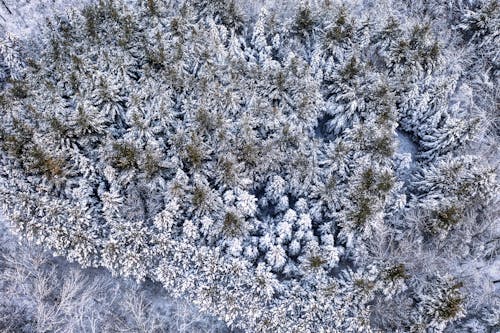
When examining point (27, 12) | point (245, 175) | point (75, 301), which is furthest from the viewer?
point (27, 12)

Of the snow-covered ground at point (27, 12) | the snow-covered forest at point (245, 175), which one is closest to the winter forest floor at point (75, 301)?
the snow-covered forest at point (245, 175)

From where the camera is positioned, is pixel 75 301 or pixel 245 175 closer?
pixel 75 301

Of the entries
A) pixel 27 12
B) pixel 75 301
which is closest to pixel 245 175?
pixel 75 301

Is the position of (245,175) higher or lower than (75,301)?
higher

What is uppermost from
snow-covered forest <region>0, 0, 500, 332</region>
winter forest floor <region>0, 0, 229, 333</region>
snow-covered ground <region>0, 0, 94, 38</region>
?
snow-covered ground <region>0, 0, 94, 38</region>

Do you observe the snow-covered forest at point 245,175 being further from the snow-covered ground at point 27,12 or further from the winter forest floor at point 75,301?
the snow-covered ground at point 27,12

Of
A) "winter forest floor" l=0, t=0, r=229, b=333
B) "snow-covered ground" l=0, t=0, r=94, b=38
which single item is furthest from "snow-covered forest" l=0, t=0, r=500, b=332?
"snow-covered ground" l=0, t=0, r=94, b=38

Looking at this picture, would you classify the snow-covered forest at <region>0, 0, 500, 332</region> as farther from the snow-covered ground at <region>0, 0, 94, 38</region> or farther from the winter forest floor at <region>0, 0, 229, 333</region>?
the snow-covered ground at <region>0, 0, 94, 38</region>

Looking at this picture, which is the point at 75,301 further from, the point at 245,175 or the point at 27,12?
the point at 27,12

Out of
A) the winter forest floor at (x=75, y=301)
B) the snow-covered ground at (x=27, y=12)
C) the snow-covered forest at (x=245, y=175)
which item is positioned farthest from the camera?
the snow-covered ground at (x=27, y=12)
